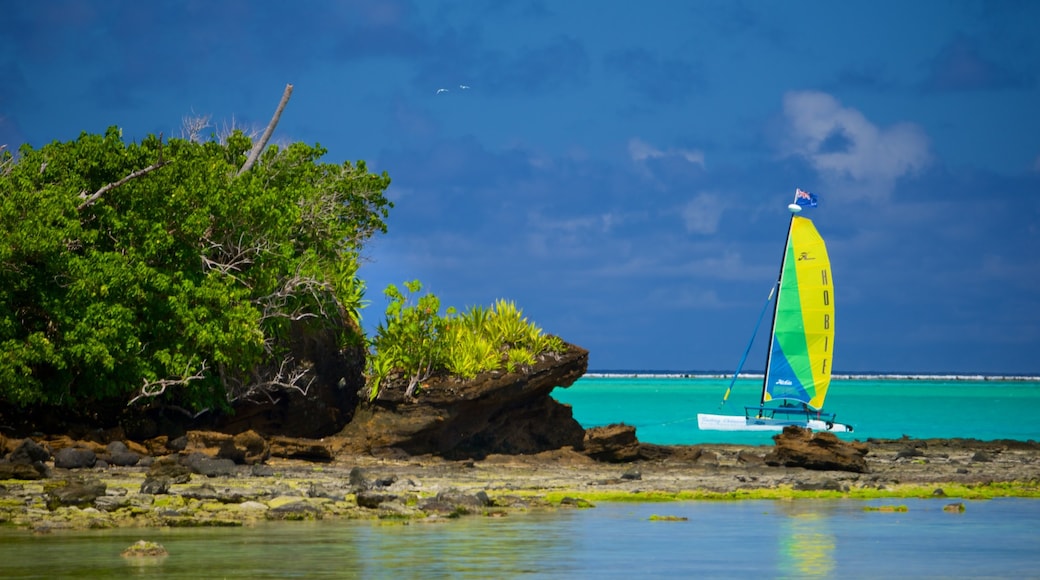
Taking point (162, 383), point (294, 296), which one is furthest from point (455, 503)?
point (294, 296)

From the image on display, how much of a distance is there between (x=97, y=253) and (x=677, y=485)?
516 inches

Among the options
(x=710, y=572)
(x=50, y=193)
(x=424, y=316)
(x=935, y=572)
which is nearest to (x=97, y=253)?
(x=50, y=193)

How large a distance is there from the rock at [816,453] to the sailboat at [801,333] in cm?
1853

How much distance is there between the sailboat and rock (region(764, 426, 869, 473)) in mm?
18535

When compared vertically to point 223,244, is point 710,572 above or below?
below

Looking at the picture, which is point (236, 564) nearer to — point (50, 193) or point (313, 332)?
point (50, 193)

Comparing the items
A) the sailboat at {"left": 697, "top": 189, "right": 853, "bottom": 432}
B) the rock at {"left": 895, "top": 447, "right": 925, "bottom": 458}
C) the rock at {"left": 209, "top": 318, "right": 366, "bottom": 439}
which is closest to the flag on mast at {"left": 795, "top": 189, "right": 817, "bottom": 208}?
the sailboat at {"left": 697, "top": 189, "right": 853, "bottom": 432}

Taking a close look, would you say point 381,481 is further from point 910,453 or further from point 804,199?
point 804,199

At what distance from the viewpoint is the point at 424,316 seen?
34.5 meters

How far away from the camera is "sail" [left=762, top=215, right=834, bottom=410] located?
54.5 metres

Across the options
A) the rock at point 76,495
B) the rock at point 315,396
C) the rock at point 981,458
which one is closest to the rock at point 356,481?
the rock at point 76,495

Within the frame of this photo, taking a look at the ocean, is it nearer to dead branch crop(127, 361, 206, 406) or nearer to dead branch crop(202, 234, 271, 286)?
dead branch crop(127, 361, 206, 406)

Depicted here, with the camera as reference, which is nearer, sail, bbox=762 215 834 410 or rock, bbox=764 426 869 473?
rock, bbox=764 426 869 473

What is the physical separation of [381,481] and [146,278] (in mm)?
7062
